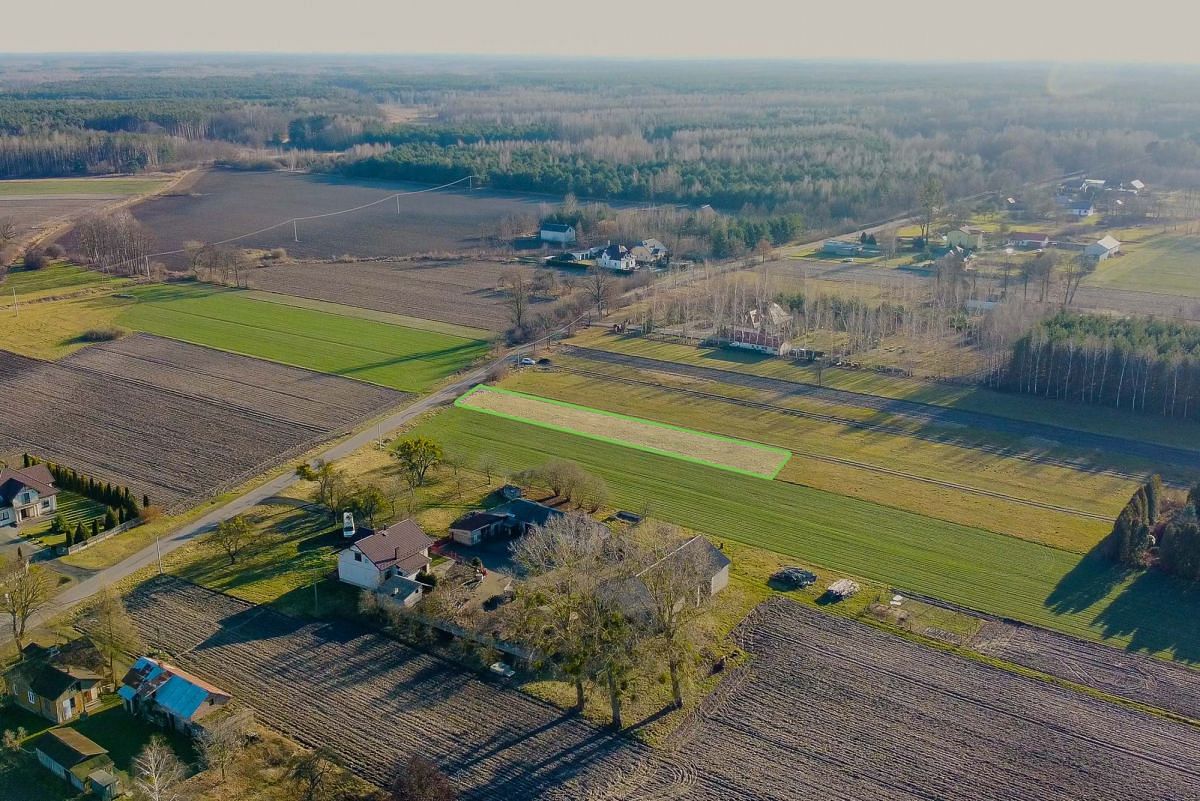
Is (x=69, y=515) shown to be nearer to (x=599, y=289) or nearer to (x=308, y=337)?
(x=308, y=337)

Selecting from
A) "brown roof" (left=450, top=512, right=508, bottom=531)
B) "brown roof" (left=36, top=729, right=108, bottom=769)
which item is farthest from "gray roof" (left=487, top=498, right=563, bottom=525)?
"brown roof" (left=36, top=729, right=108, bottom=769)

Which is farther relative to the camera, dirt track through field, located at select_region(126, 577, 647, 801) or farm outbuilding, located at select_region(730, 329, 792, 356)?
farm outbuilding, located at select_region(730, 329, 792, 356)

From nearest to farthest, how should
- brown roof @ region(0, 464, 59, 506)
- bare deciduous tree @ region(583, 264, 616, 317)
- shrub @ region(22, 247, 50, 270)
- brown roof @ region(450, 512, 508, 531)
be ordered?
brown roof @ region(450, 512, 508, 531)
brown roof @ region(0, 464, 59, 506)
bare deciduous tree @ region(583, 264, 616, 317)
shrub @ region(22, 247, 50, 270)

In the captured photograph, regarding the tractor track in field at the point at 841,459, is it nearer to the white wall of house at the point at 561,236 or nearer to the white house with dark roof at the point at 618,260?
the white house with dark roof at the point at 618,260

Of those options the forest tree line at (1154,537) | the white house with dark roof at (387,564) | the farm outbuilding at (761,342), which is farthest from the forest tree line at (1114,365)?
the white house with dark roof at (387,564)

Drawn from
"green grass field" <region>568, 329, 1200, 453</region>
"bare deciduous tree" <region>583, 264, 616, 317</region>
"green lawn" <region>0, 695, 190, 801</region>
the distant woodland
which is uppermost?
the distant woodland

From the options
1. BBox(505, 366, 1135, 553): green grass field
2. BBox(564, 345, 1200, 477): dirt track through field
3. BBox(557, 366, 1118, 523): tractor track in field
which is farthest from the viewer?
BBox(564, 345, 1200, 477): dirt track through field

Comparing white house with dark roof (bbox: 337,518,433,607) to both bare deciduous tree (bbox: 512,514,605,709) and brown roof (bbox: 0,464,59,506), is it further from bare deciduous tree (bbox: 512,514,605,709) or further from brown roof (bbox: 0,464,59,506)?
brown roof (bbox: 0,464,59,506)

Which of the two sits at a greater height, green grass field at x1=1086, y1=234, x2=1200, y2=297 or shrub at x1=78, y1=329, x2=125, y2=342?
green grass field at x1=1086, y1=234, x2=1200, y2=297
